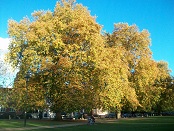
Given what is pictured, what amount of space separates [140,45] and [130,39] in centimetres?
269

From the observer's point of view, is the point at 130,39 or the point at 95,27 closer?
the point at 95,27

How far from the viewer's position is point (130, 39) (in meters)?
66.6

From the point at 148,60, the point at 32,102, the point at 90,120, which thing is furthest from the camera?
the point at 148,60

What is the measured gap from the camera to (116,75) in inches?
1900

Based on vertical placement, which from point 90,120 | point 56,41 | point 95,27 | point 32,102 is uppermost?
point 95,27

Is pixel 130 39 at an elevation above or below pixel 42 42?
above

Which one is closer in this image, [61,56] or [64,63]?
[64,63]

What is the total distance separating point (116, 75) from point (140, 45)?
19902 millimetres

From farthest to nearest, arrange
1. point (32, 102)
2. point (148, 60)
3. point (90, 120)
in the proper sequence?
point (148, 60) < point (32, 102) < point (90, 120)

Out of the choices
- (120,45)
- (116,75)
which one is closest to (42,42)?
(116,75)

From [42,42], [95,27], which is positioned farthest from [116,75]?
[42,42]

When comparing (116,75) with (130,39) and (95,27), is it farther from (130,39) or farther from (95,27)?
(130,39)

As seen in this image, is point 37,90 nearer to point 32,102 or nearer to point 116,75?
point 32,102

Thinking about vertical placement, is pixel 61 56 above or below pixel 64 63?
above
